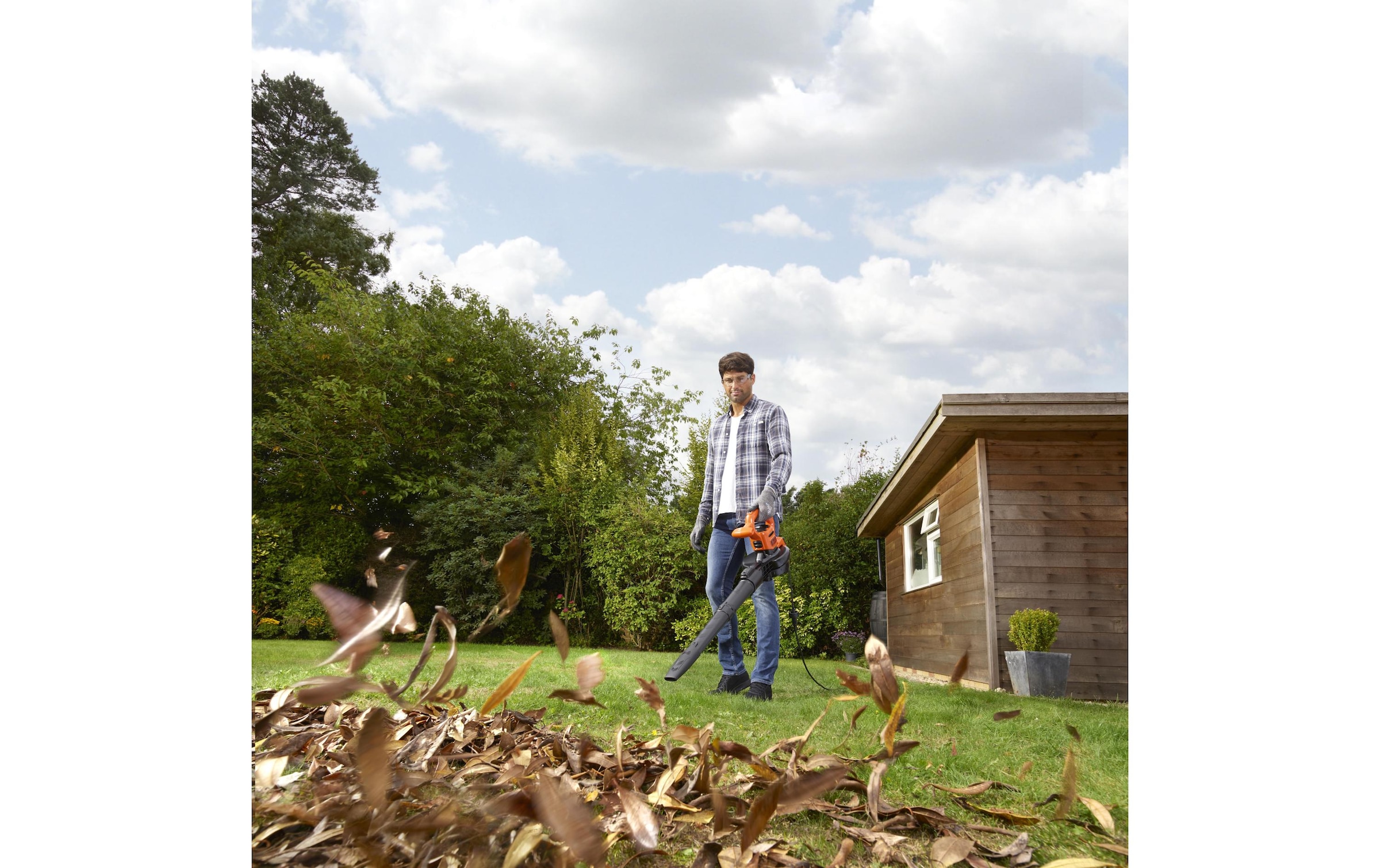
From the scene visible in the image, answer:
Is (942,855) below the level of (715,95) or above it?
below

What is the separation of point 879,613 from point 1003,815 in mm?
8439

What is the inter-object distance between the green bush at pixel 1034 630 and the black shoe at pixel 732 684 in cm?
187

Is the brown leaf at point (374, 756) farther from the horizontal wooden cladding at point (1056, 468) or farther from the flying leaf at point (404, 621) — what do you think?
the horizontal wooden cladding at point (1056, 468)

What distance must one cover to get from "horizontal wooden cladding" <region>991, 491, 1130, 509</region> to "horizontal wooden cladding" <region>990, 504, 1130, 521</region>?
11mm

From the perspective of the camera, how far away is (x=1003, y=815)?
3.08 ft

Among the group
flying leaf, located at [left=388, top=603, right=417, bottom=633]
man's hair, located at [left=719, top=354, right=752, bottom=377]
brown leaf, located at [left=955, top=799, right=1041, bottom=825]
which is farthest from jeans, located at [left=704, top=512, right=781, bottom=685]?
flying leaf, located at [left=388, top=603, right=417, bottom=633]

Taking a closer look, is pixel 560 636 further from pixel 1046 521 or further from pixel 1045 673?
pixel 1046 521

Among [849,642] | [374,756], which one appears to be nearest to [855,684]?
[374,756]

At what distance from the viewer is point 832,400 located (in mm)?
2855
